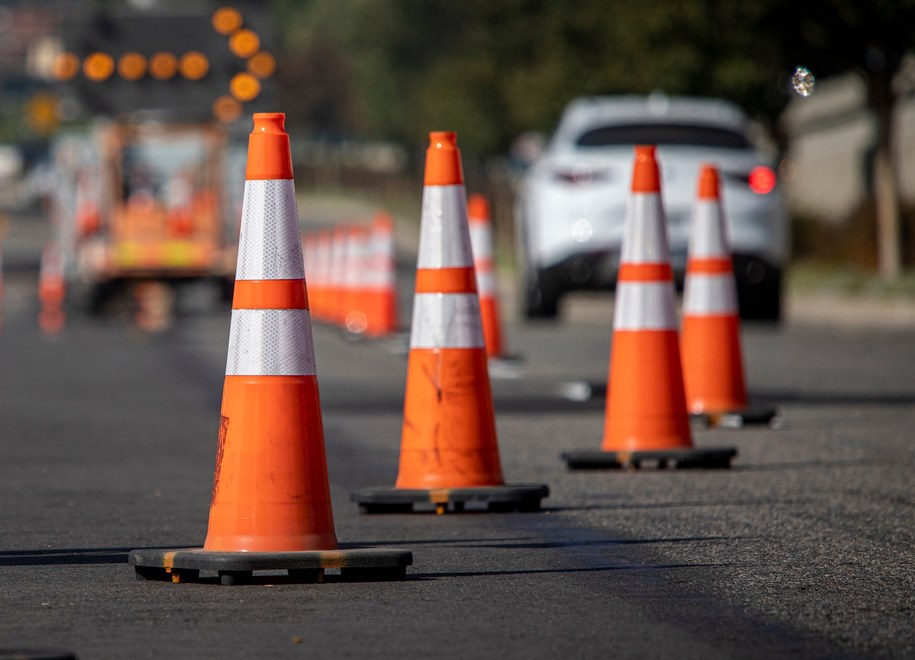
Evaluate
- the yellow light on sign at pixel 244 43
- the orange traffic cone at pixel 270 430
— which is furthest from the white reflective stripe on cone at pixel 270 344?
the yellow light on sign at pixel 244 43

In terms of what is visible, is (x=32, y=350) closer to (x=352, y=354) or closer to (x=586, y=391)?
(x=352, y=354)

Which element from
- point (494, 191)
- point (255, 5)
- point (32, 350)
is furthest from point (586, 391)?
point (494, 191)

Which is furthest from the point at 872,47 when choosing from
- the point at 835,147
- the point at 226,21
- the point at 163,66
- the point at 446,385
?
the point at 446,385

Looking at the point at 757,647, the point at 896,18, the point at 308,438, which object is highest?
the point at 896,18

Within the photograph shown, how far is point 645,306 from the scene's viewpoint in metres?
8.62

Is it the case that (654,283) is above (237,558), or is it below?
above

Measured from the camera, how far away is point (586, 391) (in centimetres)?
1211

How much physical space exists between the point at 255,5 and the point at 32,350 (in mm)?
9273

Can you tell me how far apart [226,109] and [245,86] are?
962 mm

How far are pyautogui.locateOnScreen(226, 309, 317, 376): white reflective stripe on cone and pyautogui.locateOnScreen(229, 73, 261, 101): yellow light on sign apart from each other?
2017 centimetres

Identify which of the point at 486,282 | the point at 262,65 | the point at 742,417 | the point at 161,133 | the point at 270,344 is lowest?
the point at 742,417

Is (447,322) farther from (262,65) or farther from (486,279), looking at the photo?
(262,65)

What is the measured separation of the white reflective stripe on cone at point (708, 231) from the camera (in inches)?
394

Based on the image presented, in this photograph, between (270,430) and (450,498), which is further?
(450,498)
